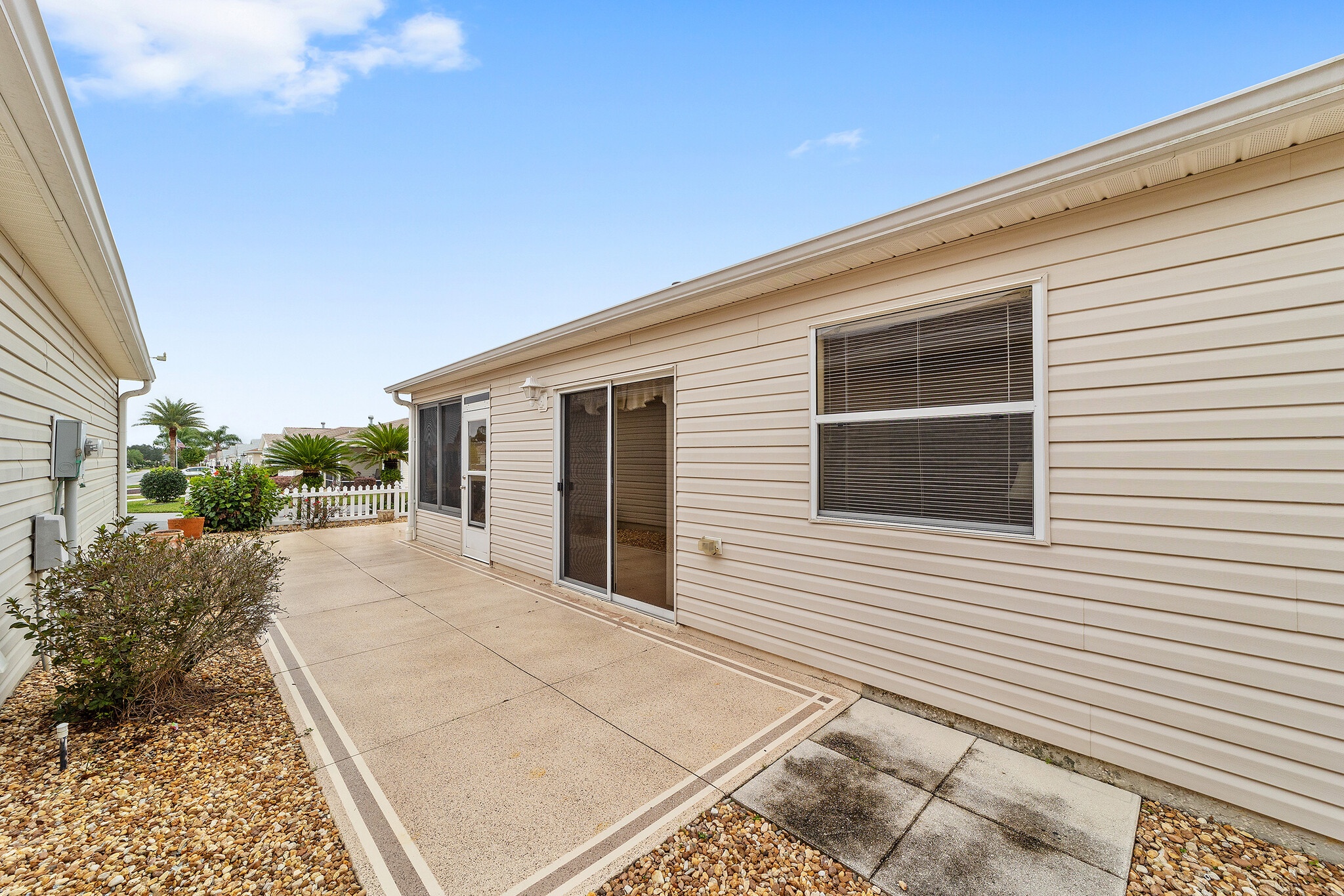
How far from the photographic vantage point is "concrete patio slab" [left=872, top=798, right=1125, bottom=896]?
164cm

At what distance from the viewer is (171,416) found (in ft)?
102

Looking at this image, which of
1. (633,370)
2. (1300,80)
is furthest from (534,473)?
(1300,80)

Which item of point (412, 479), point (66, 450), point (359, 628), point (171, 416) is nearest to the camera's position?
point (66, 450)

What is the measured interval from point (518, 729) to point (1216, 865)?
9.09 feet

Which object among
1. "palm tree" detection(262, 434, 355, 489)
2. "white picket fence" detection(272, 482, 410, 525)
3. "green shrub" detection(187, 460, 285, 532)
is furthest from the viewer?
"palm tree" detection(262, 434, 355, 489)

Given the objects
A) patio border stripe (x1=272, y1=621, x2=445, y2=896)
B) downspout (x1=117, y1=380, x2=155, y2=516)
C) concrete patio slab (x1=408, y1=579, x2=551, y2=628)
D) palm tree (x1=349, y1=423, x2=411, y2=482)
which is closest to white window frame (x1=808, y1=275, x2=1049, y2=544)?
patio border stripe (x1=272, y1=621, x2=445, y2=896)

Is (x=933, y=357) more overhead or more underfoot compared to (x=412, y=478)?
more overhead

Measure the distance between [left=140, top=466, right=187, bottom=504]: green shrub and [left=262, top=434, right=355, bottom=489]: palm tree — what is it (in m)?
3.73

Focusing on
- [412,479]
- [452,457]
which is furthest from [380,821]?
[412,479]

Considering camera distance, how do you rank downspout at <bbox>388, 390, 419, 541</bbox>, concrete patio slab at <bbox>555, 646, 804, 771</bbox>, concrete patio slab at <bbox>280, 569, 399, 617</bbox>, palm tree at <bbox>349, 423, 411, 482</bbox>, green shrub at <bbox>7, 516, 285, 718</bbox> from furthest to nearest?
palm tree at <bbox>349, 423, 411, 482</bbox> < downspout at <bbox>388, 390, 419, 541</bbox> < concrete patio slab at <bbox>280, 569, 399, 617</bbox> < concrete patio slab at <bbox>555, 646, 804, 771</bbox> < green shrub at <bbox>7, 516, 285, 718</bbox>

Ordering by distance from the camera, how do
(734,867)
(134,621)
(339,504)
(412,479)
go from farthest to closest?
(339,504)
(412,479)
(134,621)
(734,867)

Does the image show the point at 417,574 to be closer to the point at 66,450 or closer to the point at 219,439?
the point at 66,450

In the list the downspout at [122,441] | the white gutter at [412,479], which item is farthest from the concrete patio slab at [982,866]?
the downspout at [122,441]

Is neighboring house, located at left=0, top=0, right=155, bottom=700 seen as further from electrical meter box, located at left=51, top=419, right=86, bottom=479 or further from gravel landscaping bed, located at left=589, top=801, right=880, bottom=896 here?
gravel landscaping bed, located at left=589, top=801, right=880, bottom=896
